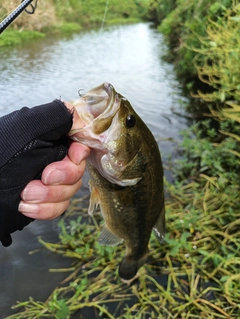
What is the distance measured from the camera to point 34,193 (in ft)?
4.49

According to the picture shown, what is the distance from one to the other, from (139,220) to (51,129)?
0.92 m

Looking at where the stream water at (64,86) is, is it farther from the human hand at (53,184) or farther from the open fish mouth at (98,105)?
the open fish mouth at (98,105)

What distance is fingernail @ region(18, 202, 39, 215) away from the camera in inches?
54.1

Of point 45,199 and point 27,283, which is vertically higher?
point 45,199

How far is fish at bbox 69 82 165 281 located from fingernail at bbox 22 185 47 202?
0.25m

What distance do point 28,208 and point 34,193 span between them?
0.22 ft

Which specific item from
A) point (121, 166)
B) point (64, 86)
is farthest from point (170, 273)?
point (64, 86)

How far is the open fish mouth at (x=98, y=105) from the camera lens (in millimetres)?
1398

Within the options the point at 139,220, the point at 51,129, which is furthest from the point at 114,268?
the point at 51,129

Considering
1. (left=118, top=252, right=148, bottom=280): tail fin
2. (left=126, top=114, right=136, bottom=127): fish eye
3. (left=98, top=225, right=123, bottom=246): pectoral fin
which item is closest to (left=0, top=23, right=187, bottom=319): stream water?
(left=118, top=252, right=148, bottom=280): tail fin

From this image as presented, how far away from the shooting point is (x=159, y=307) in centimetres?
277

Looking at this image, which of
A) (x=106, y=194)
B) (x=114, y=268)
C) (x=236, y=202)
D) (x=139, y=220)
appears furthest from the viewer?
(x=236, y=202)

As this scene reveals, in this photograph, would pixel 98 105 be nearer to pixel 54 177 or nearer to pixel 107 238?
pixel 54 177

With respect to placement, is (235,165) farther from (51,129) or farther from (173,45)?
(173,45)
